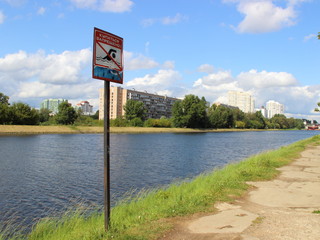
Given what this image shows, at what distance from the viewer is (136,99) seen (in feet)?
554

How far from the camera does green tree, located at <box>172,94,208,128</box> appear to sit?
111750 mm

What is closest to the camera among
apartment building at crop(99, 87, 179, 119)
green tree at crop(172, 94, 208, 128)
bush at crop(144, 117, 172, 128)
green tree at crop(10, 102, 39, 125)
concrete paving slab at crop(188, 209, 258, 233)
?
concrete paving slab at crop(188, 209, 258, 233)

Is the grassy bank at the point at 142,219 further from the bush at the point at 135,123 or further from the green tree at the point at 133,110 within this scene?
the green tree at the point at 133,110

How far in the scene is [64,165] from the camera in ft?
80.9

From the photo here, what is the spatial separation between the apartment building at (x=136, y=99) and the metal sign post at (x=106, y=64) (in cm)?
14615

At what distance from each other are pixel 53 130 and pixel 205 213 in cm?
7589

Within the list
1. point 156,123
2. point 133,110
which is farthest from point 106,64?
point 133,110

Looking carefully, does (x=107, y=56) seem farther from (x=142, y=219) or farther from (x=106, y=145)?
(x=142, y=219)

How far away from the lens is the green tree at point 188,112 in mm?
111750

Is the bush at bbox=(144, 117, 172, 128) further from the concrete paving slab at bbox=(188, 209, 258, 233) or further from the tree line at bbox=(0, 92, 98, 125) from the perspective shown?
the concrete paving slab at bbox=(188, 209, 258, 233)

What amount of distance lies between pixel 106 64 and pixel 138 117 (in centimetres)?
10959

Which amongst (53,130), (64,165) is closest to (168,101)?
(53,130)

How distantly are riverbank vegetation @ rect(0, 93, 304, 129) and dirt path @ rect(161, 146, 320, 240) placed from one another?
75.8 metres

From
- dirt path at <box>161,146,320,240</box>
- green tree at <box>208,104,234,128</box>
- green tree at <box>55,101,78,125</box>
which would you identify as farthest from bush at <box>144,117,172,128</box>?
dirt path at <box>161,146,320,240</box>
